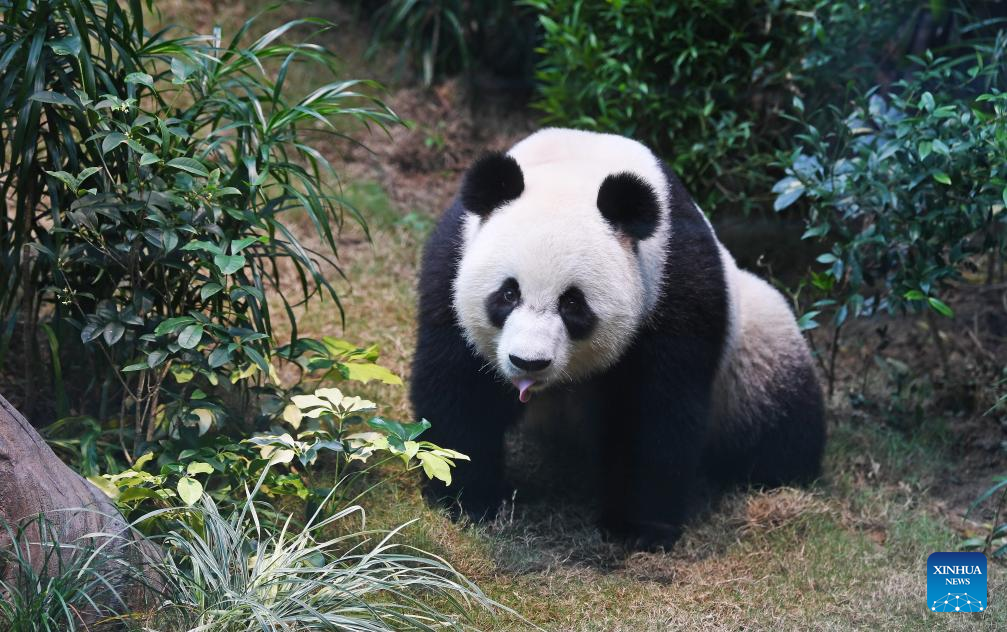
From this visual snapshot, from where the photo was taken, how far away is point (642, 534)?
14.0ft

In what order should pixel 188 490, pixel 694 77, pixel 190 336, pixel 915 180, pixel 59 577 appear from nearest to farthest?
pixel 59 577 → pixel 188 490 → pixel 190 336 → pixel 915 180 → pixel 694 77

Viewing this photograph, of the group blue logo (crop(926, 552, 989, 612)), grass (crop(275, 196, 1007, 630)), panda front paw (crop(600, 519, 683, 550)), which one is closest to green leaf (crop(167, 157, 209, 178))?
grass (crop(275, 196, 1007, 630))

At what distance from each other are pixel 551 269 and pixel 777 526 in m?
1.76

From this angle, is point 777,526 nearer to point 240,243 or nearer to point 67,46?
point 240,243

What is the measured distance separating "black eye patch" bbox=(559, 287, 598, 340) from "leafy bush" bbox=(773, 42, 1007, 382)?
185 centimetres

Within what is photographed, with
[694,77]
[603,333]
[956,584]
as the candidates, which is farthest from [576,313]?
[694,77]

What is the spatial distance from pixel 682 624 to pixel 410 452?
1.20 metres

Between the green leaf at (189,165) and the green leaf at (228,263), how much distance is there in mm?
326

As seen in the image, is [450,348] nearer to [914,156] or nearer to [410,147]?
[914,156]

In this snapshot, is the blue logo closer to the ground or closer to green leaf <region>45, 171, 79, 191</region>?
the ground

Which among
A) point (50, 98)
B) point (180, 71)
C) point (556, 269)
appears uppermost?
point (180, 71)

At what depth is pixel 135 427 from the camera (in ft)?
13.1

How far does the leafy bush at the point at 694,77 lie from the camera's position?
224 inches

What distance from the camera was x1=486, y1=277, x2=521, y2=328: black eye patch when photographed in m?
3.61
